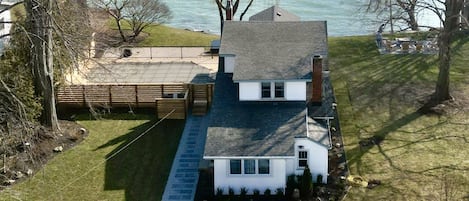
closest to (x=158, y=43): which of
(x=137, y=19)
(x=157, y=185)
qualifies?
(x=137, y=19)

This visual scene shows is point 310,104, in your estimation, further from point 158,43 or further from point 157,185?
point 158,43

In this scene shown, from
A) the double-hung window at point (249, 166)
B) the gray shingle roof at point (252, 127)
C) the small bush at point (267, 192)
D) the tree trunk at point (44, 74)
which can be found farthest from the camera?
the tree trunk at point (44, 74)

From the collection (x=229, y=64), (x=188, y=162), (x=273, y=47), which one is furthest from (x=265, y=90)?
(x=188, y=162)

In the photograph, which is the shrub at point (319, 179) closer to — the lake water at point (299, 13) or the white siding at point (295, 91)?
the white siding at point (295, 91)

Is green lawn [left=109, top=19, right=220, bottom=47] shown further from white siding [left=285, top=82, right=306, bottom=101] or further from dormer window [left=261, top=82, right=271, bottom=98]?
white siding [left=285, top=82, right=306, bottom=101]

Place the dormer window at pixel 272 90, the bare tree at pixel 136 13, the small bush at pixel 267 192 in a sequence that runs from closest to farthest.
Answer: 1. the small bush at pixel 267 192
2. the dormer window at pixel 272 90
3. the bare tree at pixel 136 13

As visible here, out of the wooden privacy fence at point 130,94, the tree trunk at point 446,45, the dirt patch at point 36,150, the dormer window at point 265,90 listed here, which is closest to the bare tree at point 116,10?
the wooden privacy fence at point 130,94
